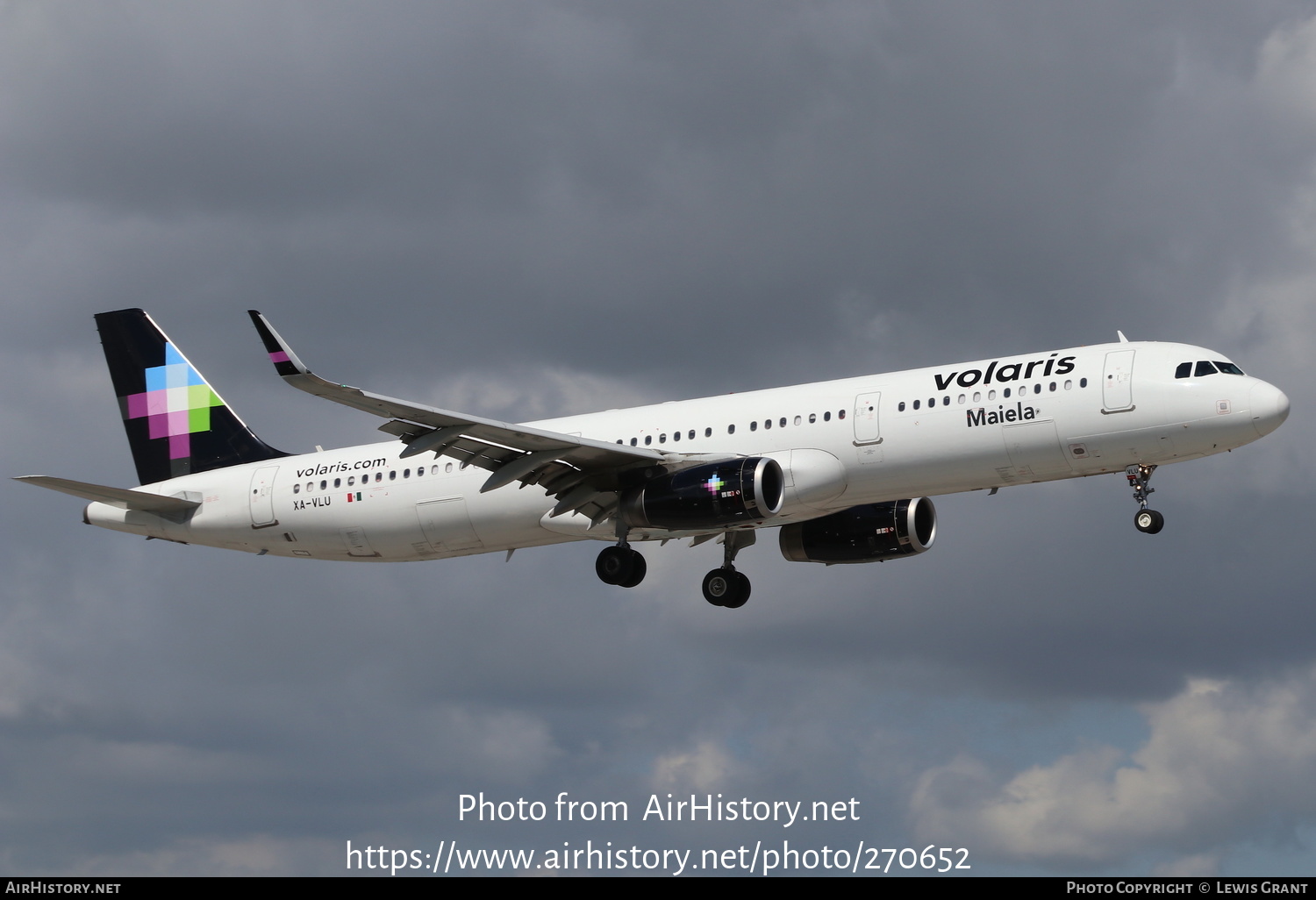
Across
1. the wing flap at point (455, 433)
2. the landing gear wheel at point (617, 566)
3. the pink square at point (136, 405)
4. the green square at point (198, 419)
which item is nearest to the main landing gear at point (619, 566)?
the landing gear wheel at point (617, 566)

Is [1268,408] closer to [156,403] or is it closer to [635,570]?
[635,570]

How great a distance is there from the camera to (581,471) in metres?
43.0

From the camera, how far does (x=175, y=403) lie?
53750mm

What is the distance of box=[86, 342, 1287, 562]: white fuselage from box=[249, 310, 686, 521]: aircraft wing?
1.63 meters

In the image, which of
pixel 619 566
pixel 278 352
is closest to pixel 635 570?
pixel 619 566

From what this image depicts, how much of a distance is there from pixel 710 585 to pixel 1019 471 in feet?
40.1

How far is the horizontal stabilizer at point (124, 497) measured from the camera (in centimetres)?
4412

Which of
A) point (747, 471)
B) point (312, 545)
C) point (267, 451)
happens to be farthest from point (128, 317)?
point (747, 471)

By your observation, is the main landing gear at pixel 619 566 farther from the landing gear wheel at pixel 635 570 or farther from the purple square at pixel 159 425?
the purple square at pixel 159 425

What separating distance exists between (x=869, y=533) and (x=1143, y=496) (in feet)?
31.9

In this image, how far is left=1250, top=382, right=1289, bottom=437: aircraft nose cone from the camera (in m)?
37.8

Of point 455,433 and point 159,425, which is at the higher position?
point 159,425

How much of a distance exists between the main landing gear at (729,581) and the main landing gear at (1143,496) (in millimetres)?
12649

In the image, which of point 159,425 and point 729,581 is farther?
point 159,425
